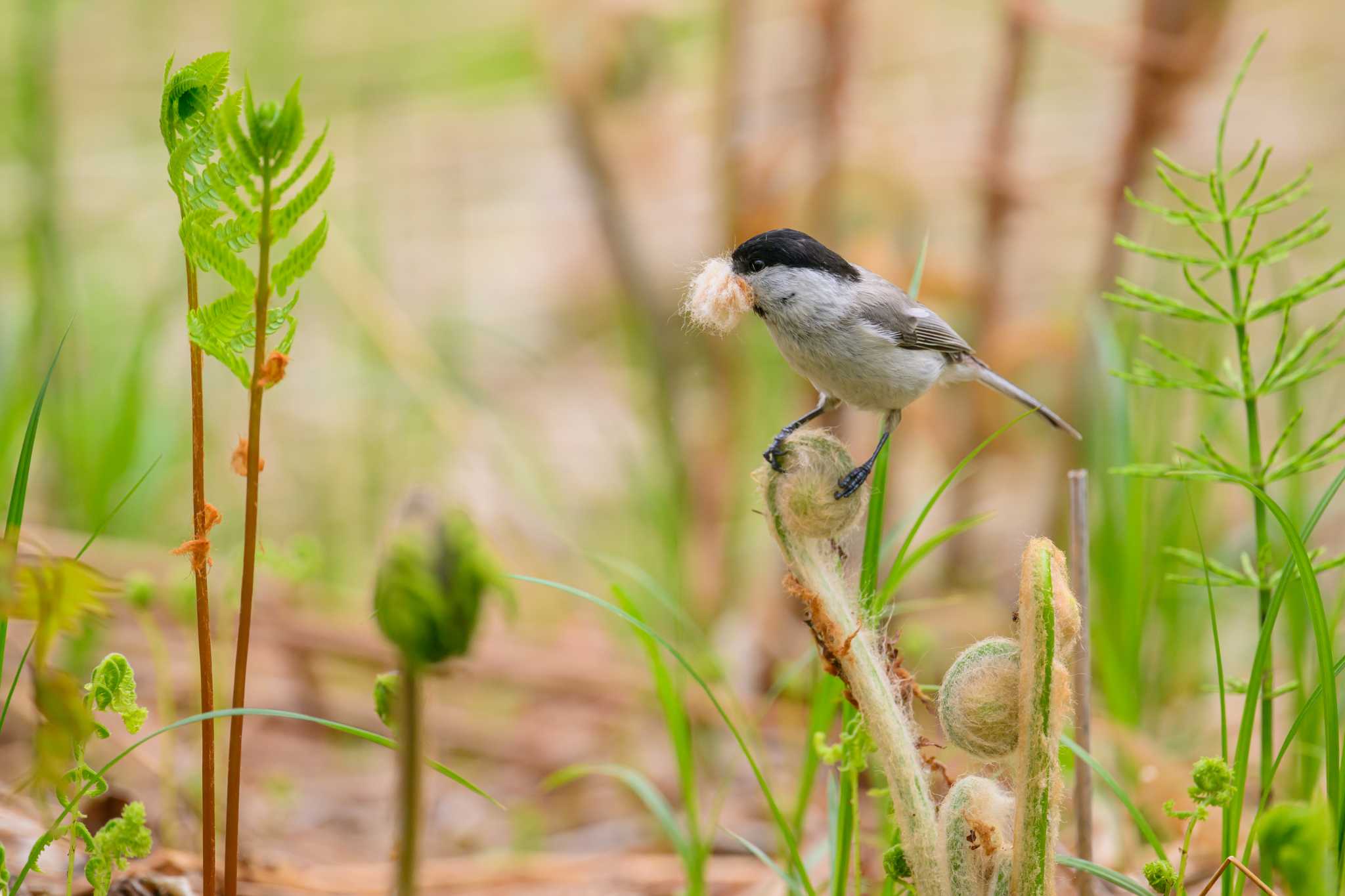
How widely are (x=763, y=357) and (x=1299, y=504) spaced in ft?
7.43

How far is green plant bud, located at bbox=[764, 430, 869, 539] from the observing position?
1.41 m

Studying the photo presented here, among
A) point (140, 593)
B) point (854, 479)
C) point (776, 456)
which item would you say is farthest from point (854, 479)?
point (140, 593)

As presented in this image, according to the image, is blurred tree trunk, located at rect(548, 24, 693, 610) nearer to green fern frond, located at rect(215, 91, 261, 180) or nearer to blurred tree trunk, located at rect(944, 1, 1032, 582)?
blurred tree trunk, located at rect(944, 1, 1032, 582)

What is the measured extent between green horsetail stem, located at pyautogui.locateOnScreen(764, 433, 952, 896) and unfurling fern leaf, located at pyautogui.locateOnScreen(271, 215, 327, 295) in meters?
0.60

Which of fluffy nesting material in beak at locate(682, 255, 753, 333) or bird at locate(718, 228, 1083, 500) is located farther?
bird at locate(718, 228, 1083, 500)

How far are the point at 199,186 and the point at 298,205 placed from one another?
206 millimetres

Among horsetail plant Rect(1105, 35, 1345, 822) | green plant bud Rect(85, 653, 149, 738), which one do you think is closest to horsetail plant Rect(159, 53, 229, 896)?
green plant bud Rect(85, 653, 149, 738)

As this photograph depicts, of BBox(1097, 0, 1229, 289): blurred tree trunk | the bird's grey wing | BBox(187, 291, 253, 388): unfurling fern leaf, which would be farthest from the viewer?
BBox(1097, 0, 1229, 289): blurred tree trunk

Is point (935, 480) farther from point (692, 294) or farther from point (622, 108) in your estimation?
point (692, 294)

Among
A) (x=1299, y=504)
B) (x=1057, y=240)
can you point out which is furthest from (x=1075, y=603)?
(x=1057, y=240)

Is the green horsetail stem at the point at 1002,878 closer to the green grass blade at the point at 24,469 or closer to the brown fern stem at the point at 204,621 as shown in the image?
the brown fern stem at the point at 204,621

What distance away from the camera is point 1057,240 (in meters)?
7.59

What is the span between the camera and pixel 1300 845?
39.5 inches

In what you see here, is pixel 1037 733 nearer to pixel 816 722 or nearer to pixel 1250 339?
pixel 816 722
